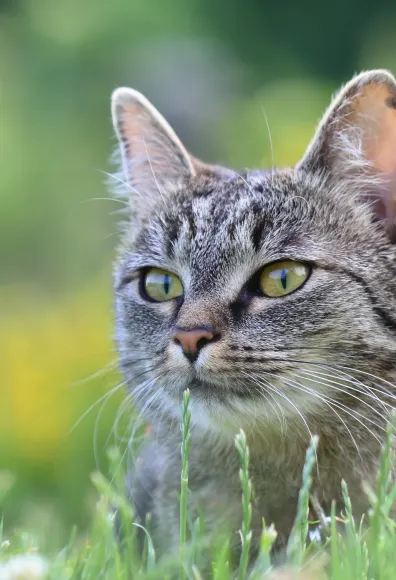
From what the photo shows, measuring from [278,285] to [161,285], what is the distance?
15.8 inches

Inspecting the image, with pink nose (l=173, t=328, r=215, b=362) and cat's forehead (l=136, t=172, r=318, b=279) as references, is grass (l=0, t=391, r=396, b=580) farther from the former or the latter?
cat's forehead (l=136, t=172, r=318, b=279)

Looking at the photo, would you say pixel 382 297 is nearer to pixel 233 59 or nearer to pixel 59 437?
pixel 59 437

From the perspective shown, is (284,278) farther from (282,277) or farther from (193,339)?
(193,339)

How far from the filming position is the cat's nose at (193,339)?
2076 mm

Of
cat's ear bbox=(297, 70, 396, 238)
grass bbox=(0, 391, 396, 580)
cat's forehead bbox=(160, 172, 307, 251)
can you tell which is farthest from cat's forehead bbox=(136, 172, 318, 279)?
grass bbox=(0, 391, 396, 580)

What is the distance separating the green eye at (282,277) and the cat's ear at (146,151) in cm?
62

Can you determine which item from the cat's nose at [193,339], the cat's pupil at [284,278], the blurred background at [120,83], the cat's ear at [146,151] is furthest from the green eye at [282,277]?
the blurred background at [120,83]

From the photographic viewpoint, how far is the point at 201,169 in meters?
2.85

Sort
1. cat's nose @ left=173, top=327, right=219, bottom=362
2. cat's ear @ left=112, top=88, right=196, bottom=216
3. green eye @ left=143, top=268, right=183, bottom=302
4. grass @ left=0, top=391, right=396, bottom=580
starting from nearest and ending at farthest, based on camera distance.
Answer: grass @ left=0, top=391, right=396, bottom=580
cat's nose @ left=173, top=327, right=219, bottom=362
green eye @ left=143, top=268, right=183, bottom=302
cat's ear @ left=112, top=88, right=196, bottom=216

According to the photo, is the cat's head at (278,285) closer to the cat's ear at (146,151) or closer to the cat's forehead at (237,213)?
the cat's forehead at (237,213)

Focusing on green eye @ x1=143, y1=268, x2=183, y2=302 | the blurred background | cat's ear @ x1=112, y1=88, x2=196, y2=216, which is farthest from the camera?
the blurred background

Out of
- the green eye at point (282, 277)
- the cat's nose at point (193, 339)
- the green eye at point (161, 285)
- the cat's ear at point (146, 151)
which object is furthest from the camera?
the cat's ear at point (146, 151)

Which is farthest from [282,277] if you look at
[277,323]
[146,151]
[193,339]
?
[146,151]

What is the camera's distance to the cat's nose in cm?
208
